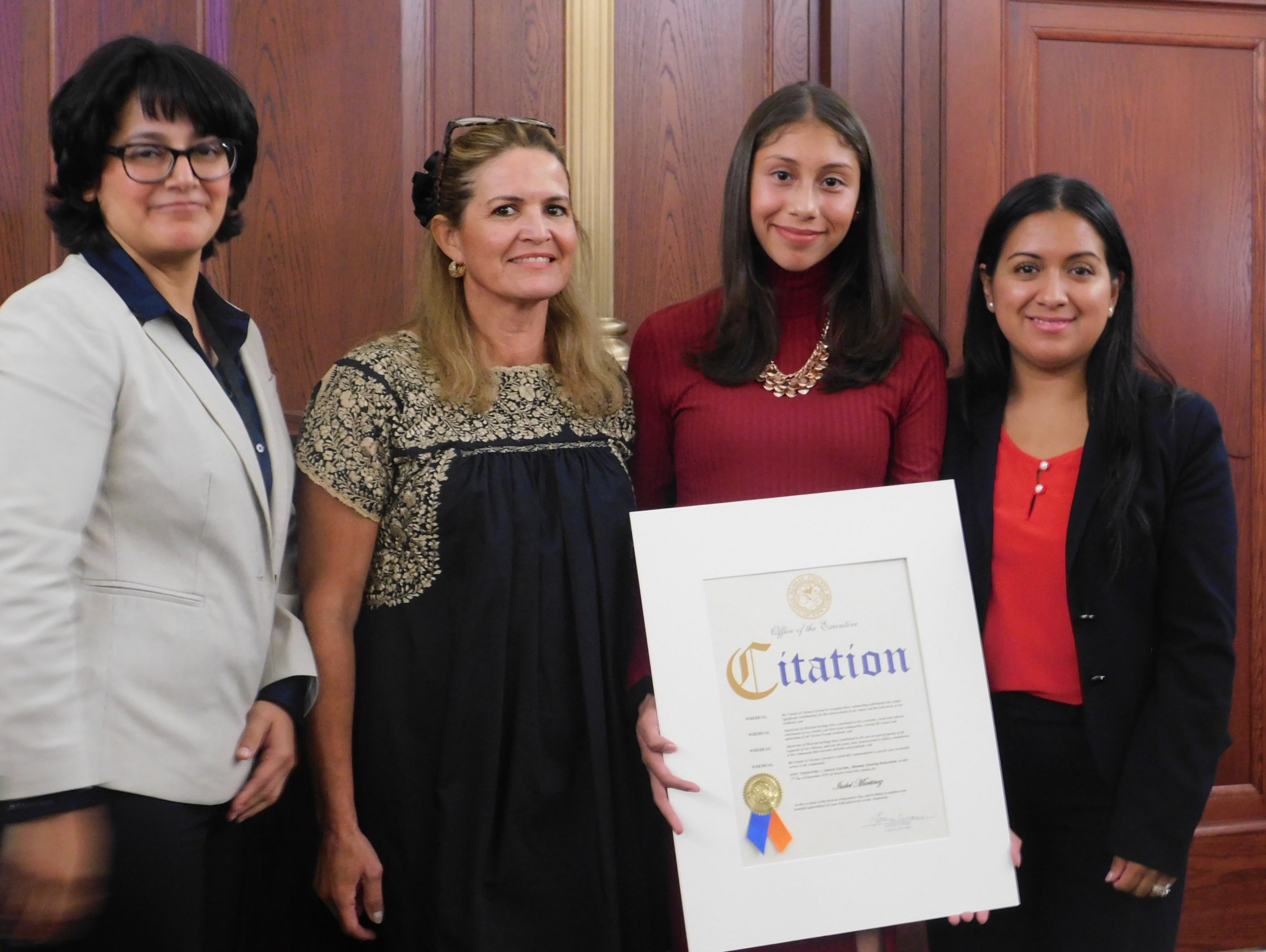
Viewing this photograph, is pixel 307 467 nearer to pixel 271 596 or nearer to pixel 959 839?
pixel 271 596

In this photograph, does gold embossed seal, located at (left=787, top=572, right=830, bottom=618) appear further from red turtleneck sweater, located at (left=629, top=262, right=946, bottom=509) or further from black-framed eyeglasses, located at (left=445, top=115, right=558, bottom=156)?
black-framed eyeglasses, located at (left=445, top=115, right=558, bottom=156)

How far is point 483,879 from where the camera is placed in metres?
1.52

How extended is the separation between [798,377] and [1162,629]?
0.63 meters

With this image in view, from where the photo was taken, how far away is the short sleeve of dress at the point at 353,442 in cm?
153

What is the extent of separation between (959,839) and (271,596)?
0.96 metres

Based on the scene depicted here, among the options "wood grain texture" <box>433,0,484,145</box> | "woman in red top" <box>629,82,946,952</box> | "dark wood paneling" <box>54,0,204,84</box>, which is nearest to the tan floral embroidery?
"woman in red top" <box>629,82,946,952</box>

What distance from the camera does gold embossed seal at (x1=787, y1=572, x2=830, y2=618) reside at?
146 centimetres

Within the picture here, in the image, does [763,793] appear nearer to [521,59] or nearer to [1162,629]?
[1162,629]

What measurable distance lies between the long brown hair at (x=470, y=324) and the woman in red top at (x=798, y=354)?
93 millimetres

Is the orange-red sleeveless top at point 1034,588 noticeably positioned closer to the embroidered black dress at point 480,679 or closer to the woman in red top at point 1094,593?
the woman in red top at point 1094,593

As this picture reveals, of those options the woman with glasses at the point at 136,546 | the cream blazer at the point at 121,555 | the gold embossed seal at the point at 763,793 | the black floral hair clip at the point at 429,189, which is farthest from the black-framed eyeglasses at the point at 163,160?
the gold embossed seal at the point at 763,793

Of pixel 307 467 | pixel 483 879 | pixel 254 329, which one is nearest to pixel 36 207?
pixel 254 329

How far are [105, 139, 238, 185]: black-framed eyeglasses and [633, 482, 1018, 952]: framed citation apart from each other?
703 mm
